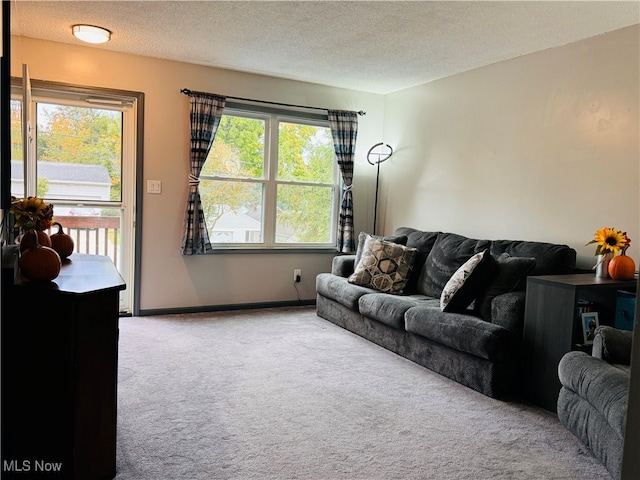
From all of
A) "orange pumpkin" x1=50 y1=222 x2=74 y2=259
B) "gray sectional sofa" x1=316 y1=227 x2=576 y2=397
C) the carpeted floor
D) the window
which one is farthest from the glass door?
"gray sectional sofa" x1=316 y1=227 x2=576 y2=397

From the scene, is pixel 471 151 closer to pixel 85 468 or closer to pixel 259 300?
pixel 259 300

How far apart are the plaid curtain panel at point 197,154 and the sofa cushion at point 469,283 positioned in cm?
244

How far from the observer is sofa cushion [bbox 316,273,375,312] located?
164 inches

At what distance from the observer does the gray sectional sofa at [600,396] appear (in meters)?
1.99

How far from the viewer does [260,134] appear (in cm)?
505

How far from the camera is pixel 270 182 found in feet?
16.8

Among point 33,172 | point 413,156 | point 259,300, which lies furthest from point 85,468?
point 413,156

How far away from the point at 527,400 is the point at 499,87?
2.53m

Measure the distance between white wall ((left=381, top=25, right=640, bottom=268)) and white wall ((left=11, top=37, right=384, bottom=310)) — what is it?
4.15 feet

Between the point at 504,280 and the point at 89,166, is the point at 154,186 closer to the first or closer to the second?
the point at 89,166

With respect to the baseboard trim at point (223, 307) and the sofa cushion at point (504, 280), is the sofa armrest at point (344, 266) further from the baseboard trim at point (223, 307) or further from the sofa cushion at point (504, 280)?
the sofa cushion at point (504, 280)

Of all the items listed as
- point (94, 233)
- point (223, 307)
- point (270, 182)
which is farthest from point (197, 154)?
point (223, 307)

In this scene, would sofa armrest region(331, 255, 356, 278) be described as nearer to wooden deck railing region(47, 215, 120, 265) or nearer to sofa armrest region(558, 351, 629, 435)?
wooden deck railing region(47, 215, 120, 265)

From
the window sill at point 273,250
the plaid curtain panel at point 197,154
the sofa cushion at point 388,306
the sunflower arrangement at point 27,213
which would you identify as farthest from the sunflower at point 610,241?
the plaid curtain panel at point 197,154
